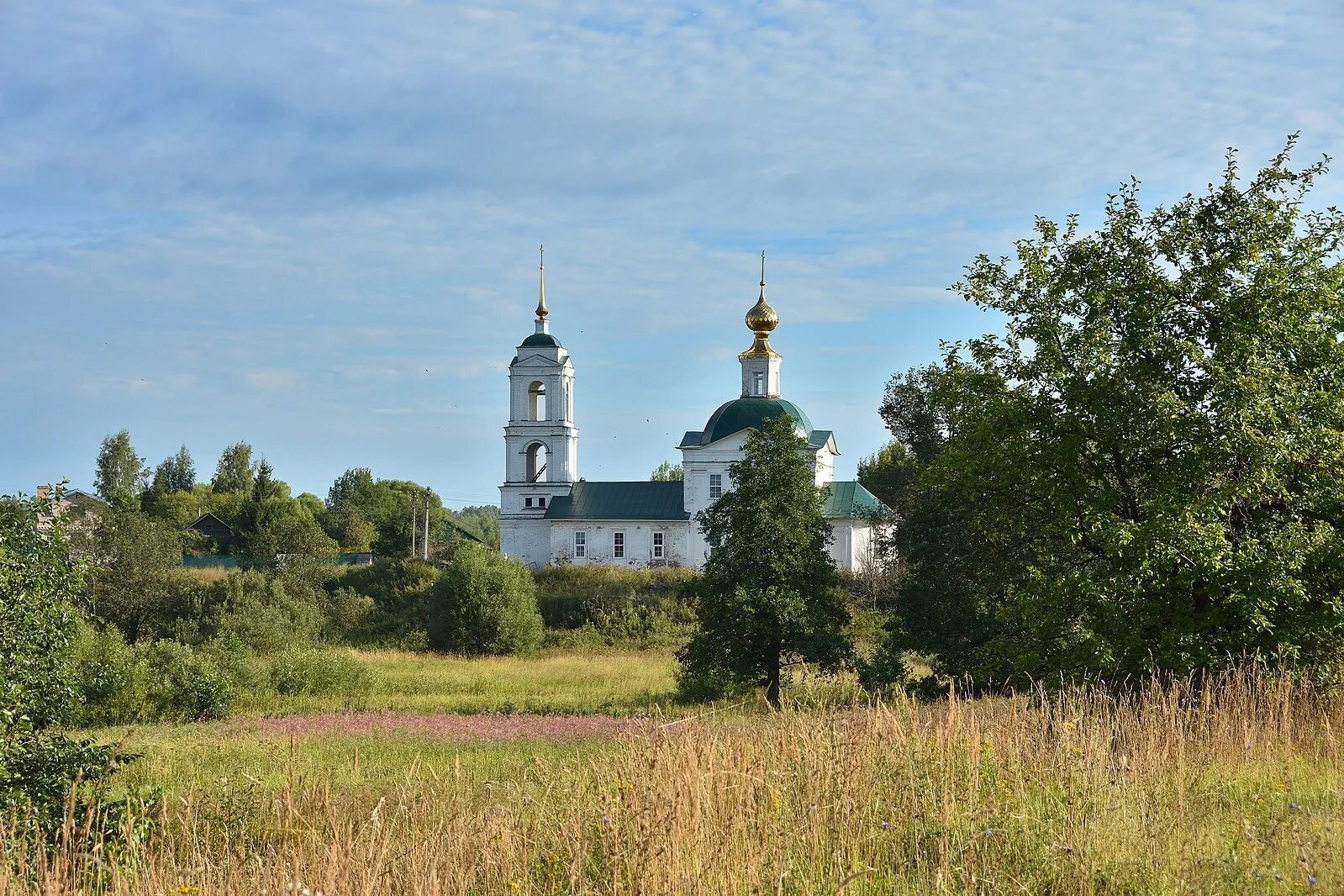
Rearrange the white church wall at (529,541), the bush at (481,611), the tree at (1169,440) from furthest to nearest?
the white church wall at (529,541) < the bush at (481,611) < the tree at (1169,440)

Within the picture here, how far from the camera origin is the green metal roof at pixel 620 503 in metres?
57.7

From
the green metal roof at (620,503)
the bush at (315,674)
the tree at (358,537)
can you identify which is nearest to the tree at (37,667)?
the bush at (315,674)

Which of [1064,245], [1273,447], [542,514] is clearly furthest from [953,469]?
[542,514]

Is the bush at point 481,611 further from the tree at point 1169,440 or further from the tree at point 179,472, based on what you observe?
the tree at point 179,472

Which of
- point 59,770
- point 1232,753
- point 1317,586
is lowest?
point 59,770

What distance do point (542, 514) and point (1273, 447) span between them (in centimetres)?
4796

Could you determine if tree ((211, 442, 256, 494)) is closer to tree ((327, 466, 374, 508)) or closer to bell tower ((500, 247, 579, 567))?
tree ((327, 466, 374, 508))

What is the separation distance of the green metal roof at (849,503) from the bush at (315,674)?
2621 centimetres

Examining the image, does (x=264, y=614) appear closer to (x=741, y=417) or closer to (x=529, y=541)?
(x=529, y=541)

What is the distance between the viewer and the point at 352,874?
480cm

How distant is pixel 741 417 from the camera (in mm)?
55469

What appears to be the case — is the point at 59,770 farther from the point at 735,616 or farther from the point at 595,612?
the point at 595,612

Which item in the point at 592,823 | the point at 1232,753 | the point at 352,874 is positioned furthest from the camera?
the point at 1232,753

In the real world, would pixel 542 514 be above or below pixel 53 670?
above
